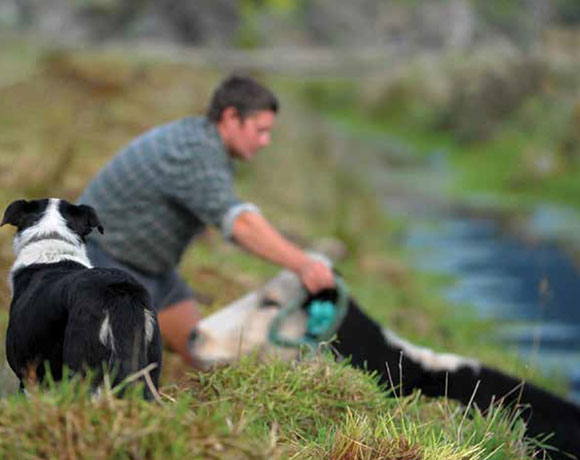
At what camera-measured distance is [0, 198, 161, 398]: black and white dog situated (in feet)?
10.6

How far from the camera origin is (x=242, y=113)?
5914mm

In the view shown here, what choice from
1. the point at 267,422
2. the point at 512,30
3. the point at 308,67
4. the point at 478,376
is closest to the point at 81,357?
the point at 267,422

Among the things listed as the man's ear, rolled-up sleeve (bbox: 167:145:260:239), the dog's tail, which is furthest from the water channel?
the dog's tail

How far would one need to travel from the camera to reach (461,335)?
10.4 metres

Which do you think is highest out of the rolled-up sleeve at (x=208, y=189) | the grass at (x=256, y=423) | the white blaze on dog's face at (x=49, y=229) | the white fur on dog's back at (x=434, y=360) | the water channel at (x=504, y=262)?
the white blaze on dog's face at (x=49, y=229)

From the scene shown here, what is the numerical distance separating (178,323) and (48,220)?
2.79 m

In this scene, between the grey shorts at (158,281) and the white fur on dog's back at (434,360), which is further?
the grey shorts at (158,281)

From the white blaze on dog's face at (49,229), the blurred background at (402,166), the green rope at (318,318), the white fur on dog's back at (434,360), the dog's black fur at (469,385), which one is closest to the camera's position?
the white blaze on dog's face at (49,229)

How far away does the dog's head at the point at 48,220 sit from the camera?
12.0 ft

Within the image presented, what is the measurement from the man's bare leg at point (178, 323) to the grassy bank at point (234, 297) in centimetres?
25

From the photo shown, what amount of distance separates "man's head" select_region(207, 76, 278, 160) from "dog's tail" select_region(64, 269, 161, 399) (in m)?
2.69

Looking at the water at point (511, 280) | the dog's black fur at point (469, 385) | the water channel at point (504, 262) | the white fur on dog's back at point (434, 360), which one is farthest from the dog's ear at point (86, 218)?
the water at point (511, 280)

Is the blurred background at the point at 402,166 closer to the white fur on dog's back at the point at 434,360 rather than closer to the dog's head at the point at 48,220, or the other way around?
the white fur on dog's back at the point at 434,360

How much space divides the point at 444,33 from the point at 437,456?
230ft
